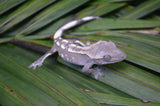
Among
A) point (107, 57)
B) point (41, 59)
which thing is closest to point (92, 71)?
point (107, 57)

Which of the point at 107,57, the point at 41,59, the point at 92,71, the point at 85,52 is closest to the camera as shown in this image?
the point at 107,57

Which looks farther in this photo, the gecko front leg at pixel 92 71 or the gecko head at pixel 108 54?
the gecko front leg at pixel 92 71

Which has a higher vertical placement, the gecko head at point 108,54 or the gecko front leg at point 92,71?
the gecko head at point 108,54

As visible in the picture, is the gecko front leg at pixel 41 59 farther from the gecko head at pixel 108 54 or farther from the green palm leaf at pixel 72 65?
the gecko head at pixel 108 54

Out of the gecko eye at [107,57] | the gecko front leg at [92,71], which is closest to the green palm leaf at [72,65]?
the gecko front leg at [92,71]

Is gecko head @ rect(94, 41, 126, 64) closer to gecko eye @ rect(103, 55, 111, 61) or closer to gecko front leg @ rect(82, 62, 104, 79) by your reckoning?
gecko eye @ rect(103, 55, 111, 61)

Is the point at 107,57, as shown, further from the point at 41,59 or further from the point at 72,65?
the point at 41,59

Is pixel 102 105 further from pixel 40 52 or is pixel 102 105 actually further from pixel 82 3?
pixel 82 3

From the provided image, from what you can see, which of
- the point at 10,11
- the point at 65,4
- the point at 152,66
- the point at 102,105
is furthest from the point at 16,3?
the point at 152,66
